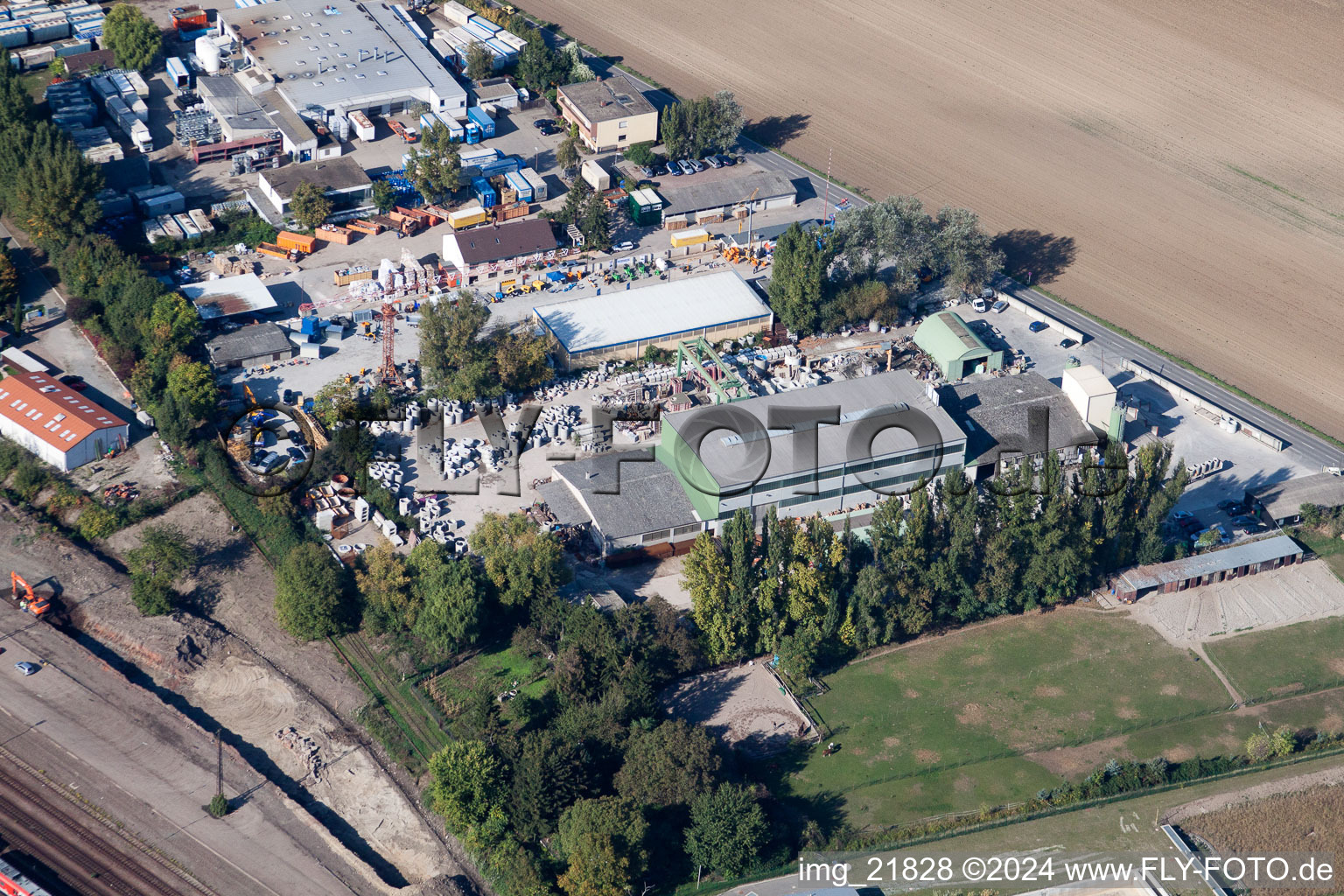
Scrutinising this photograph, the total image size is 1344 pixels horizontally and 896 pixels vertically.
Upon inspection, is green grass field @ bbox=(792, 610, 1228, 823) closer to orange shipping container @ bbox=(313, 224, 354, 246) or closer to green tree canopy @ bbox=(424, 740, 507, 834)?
green tree canopy @ bbox=(424, 740, 507, 834)

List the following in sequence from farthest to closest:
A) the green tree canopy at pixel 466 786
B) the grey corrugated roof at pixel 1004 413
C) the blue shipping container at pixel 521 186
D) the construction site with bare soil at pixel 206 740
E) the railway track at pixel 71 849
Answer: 1. the blue shipping container at pixel 521 186
2. the grey corrugated roof at pixel 1004 413
3. the green tree canopy at pixel 466 786
4. the construction site with bare soil at pixel 206 740
5. the railway track at pixel 71 849

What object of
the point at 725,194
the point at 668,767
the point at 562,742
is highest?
the point at 725,194

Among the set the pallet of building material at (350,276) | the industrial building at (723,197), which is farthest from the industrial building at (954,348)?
the pallet of building material at (350,276)

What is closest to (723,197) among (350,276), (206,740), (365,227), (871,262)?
(871,262)

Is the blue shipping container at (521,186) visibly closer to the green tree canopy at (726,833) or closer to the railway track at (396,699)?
the railway track at (396,699)

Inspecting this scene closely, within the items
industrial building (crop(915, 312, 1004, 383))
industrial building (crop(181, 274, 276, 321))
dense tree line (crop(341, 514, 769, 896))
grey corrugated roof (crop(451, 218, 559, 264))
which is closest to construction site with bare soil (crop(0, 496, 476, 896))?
dense tree line (crop(341, 514, 769, 896))

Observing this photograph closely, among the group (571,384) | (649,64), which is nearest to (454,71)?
(649,64)

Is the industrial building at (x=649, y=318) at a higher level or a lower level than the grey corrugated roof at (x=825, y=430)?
lower

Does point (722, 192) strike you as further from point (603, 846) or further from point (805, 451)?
point (603, 846)
